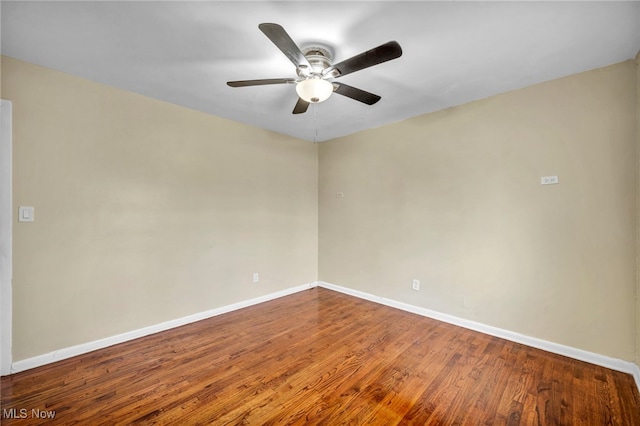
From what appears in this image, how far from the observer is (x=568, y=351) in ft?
7.55

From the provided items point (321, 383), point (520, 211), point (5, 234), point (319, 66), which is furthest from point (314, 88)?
point (5, 234)

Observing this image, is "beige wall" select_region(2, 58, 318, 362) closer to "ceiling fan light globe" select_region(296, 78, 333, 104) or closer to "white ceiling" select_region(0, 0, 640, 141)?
"white ceiling" select_region(0, 0, 640, 141)

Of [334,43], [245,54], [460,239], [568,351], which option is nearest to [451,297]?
[460,239]

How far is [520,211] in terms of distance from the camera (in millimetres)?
2541

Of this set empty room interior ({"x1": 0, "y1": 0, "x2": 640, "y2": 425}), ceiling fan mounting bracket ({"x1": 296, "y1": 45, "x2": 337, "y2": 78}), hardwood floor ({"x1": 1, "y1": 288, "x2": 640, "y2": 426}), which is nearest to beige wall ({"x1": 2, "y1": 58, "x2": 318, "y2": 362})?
empty room interior ({"x1": 0, "y1": 0, "x2": 640, "y2": 425})

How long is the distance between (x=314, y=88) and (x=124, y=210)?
2.22 meters

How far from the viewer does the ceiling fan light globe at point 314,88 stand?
1.79m

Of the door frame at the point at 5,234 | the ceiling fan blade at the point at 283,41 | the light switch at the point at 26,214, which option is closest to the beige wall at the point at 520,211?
the ceiling fan blade at the point at 283,41

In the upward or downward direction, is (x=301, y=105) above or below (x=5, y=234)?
above

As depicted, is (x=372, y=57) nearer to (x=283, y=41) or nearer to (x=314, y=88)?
(x=314, y=88)

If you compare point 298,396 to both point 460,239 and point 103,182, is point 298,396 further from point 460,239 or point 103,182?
point 103,182

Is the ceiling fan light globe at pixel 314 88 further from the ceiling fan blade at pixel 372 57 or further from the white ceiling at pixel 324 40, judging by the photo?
the white ceiling at pixel 324 40

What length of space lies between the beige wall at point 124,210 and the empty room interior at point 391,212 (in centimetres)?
2

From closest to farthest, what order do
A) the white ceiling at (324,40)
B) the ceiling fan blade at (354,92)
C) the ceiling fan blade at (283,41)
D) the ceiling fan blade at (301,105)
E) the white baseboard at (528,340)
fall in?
the ceiling fan blade at (283,41) < the white ceiling at (324,40) < the ceiling fan blade at (354,92) < the white baseboard at (528,340) < the ceiling fan blade at (301,105)
